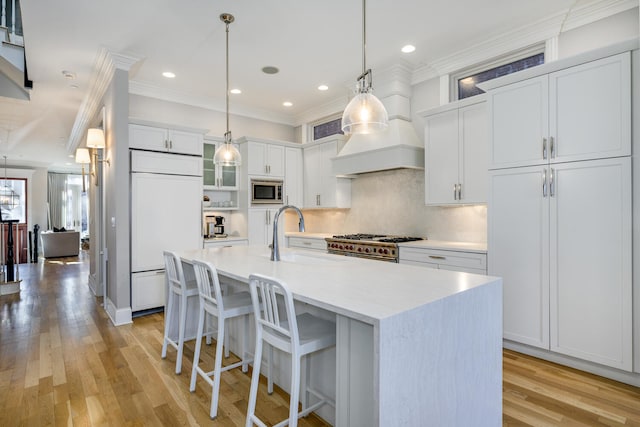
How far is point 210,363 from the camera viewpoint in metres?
2.80

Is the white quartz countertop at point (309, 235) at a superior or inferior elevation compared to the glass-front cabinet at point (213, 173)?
inferior

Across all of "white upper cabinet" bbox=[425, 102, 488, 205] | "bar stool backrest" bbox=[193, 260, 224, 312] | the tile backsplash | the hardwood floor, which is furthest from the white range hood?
"bar stool backrest" bbox=[193, 260, 224, 312]

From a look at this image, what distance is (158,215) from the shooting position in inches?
163

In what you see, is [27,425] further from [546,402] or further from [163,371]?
[546,402]

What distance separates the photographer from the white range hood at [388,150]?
400 cm

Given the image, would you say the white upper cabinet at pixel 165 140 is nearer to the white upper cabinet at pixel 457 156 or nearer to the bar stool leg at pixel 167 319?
the bar stool leg at pixel 167 319

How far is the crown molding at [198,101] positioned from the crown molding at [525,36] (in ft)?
8.39

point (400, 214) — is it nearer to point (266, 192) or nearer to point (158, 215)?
point (266, 192)

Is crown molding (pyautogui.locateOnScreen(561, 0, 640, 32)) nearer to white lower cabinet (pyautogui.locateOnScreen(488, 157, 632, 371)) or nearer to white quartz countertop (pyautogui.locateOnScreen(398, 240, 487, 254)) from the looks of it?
white lower cabinet (pyautogui.locateOnScreen(488, 157, 632, 371))

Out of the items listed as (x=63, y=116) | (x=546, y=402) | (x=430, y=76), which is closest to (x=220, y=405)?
(x=546, y=402)

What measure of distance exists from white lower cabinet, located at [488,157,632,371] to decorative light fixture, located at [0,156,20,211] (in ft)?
40.9

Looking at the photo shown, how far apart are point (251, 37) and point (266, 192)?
2.31m

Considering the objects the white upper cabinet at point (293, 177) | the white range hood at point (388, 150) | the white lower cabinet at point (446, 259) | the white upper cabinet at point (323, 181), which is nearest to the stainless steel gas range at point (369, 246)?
the white lower cabinet at point (446, 259)

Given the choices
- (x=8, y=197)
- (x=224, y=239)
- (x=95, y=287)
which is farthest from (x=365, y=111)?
(x=8, y=197)
